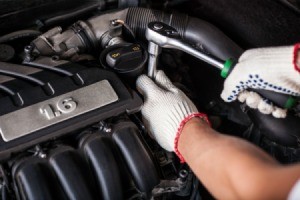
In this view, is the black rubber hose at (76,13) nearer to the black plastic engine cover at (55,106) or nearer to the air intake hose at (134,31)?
the air intake hose at (134,31)

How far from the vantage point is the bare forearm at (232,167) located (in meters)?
0.79

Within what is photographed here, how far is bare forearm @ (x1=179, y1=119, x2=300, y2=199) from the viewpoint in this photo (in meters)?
0.79

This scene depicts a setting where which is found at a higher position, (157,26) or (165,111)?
(157,26)

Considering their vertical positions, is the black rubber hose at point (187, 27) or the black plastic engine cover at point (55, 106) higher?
the black rubber hose at point (187, 27)

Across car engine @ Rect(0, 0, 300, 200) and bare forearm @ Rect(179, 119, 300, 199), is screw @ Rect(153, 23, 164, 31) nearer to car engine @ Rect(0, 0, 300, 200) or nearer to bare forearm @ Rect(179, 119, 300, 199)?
car engine @ Rect(0, 0, 300, 200)

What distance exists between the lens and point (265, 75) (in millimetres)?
1126

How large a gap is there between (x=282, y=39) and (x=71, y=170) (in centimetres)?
90

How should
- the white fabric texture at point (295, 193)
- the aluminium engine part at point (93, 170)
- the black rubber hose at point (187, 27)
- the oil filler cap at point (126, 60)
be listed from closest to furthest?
the white fabric texture at point (295, 193)
the aluminium engine part at point (93, 170)
the oil filler cap at point (126, 60)
the black rubber hose at point (187, 27)

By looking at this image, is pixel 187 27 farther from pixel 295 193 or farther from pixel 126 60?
pixel 295 193

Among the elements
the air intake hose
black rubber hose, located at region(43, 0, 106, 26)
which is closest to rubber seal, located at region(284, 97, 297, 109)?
the air intake hose

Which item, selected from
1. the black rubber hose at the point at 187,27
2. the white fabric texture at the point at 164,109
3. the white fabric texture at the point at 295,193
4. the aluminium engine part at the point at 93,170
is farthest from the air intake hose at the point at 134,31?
the white fabric texture at the point at 295,193

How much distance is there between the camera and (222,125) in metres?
1.56

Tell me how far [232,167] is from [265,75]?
0.36 m

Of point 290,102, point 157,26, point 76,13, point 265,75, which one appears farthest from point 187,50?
point 76,13
